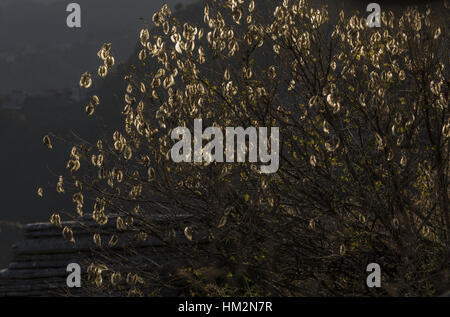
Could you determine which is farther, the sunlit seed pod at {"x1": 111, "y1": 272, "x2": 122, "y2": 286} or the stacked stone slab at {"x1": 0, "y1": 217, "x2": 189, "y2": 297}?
the stacked stone slab at {"x1": 0, "y1": 217, "x2": 189, "y2": 297}

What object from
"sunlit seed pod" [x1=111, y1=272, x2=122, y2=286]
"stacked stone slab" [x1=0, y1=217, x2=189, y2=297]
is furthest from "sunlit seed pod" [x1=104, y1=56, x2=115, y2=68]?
"stacked stone slab" [x1=0, y1=217, x2=189, y2=297]

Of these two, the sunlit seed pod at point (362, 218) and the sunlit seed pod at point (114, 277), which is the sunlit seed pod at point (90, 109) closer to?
the sunlit seed pod at point (114, 277)

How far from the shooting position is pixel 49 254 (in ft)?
28.4

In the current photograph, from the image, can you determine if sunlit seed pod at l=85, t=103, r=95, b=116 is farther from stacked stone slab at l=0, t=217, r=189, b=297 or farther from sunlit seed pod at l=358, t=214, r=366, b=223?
stacked stone slab at l=0, t=217, r=189, b=297

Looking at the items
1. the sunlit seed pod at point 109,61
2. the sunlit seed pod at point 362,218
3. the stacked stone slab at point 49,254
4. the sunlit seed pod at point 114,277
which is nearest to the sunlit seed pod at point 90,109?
the sunlit seed pod at point 109,61

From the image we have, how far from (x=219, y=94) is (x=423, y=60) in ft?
6.24

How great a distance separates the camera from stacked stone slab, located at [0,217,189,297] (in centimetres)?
815

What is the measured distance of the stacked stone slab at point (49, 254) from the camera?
815cm

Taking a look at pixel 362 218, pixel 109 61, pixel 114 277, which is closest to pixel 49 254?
→ pixel 114 277

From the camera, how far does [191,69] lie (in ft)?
17.3

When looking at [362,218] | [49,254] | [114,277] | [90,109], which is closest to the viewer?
[114,277]

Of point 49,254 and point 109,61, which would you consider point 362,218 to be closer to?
point 109,61
